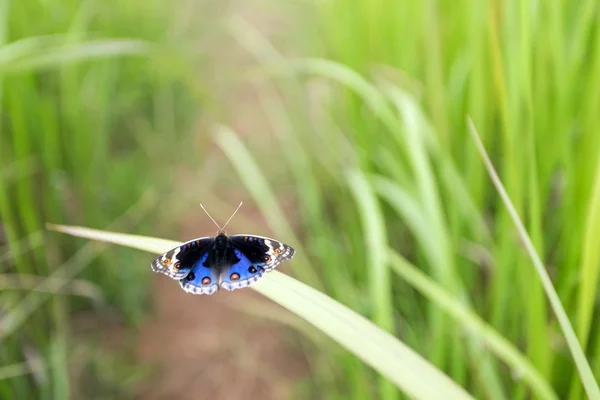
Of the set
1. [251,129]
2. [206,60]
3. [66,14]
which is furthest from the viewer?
[206,60]

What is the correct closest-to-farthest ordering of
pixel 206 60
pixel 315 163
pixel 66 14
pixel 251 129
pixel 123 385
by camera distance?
pixel 123 385, pixel 66 14, pixel 315 163, pixel 251 129, pixel 206 60

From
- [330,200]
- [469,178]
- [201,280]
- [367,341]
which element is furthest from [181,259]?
[330,200]

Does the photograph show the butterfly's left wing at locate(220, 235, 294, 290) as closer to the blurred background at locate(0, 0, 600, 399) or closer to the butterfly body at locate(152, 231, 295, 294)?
the butterfly body at locate(152, 231, 295, 294)

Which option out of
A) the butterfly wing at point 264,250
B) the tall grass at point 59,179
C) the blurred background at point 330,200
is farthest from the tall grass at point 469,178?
the tall grass at point 59,179

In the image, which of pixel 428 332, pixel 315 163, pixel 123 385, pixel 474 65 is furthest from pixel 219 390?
pixel 474 65

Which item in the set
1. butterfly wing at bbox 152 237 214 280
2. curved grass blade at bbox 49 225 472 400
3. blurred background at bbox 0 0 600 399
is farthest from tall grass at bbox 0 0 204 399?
curved grass blade at bbox 49 225 472 400

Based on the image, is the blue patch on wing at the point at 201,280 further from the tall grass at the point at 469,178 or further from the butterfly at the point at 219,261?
the tall grass at the point at 469,178

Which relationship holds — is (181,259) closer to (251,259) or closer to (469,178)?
(251,259)

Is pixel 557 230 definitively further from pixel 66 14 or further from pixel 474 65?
pixel 66 14
